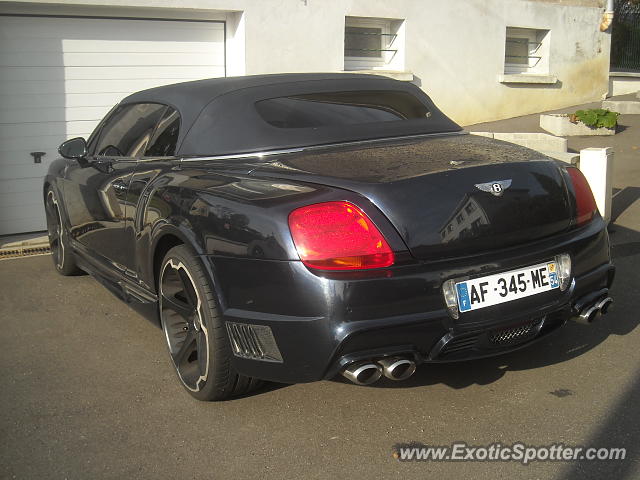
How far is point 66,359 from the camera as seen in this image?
14.7 ft

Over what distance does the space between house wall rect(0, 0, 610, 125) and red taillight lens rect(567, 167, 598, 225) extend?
19.6 feet

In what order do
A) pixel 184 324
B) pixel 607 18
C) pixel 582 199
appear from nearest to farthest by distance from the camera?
pixel 582 199, pixel 184 324, pixel 607 18

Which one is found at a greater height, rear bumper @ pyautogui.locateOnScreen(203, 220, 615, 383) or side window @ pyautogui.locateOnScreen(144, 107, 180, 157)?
side window @ pyautogui.locateOnScreen(144, 107, 180, 157)

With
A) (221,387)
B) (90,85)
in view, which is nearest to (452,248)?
(221,387)

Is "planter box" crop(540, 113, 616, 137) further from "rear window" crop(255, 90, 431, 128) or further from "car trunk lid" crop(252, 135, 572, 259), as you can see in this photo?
"car trunk lid" crop(252, 135, 572, 259)

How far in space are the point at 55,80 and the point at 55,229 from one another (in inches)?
100

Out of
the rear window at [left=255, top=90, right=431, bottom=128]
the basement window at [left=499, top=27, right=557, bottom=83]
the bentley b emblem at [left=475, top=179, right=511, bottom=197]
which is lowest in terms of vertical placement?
the bentley b emblem at [left=475, top=179, right=511, bottom=197]

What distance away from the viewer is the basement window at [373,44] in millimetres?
11031

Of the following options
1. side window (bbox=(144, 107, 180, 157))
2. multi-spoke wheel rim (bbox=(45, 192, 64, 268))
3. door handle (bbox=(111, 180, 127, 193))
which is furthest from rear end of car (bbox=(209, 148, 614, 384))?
multi-spoke wheel rim (bbox=(45, 192, 64, 268))

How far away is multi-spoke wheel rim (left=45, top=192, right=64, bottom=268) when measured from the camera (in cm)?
614

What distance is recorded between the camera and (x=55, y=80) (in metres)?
8.21

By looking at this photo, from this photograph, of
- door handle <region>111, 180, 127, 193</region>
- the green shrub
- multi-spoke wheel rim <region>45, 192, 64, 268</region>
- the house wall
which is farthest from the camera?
the green shrub

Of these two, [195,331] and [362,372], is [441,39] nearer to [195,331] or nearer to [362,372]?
[195,331]

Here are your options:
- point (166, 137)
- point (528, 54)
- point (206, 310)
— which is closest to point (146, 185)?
point (166, 137)
